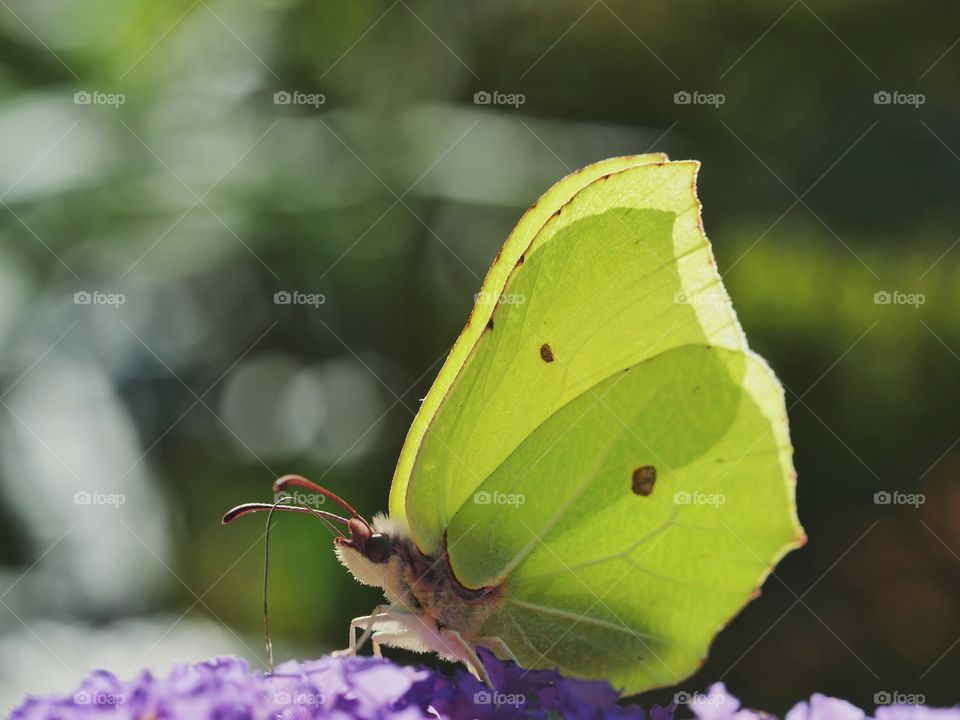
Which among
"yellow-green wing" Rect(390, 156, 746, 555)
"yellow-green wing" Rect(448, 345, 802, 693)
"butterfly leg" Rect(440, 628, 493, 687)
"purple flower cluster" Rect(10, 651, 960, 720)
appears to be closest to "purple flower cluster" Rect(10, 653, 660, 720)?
"purple flower cluster" Rect(10, 651, 960, 720)

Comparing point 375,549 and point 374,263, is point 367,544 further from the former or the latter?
point 374,263

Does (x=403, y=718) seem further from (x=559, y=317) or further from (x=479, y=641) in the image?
(x=559, y=317)

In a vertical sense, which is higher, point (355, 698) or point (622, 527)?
point (622, 527)

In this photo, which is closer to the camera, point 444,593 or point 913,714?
point 913,714

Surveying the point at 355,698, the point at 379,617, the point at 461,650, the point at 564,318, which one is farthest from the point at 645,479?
the point at 355,698

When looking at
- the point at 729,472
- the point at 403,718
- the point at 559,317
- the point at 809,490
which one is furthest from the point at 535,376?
the point at 809,490
